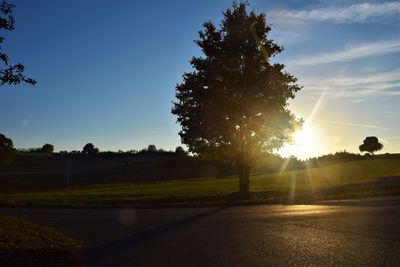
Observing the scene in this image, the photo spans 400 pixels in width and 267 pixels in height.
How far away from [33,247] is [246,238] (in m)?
4.73

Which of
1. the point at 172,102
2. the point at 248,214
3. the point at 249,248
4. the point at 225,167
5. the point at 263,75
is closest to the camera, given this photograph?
the point at 249,248

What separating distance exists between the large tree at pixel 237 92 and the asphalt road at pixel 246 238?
1179 centimetres

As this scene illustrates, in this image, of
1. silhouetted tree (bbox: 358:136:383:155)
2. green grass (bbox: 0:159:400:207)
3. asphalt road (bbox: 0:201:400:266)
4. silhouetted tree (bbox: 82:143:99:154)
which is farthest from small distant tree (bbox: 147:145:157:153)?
asphalt road (bbox: 0:201:400:266)

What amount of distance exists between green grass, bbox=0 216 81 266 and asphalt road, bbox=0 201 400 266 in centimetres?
47

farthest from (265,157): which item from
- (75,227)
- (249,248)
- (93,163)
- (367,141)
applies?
(367,141)

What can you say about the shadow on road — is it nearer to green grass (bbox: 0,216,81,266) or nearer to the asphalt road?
the asphalt road

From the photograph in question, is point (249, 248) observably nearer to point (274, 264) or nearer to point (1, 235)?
point (274, 264)

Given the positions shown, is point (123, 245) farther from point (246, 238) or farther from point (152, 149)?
point (152, 149)

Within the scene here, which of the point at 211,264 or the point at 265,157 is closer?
the point at 211,264

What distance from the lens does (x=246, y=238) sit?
12.4 m

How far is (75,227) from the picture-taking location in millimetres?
16469

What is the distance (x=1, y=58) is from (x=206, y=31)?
21043mm

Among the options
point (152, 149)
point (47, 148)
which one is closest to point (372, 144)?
point (152, 149)

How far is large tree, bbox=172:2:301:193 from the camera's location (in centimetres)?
2983
